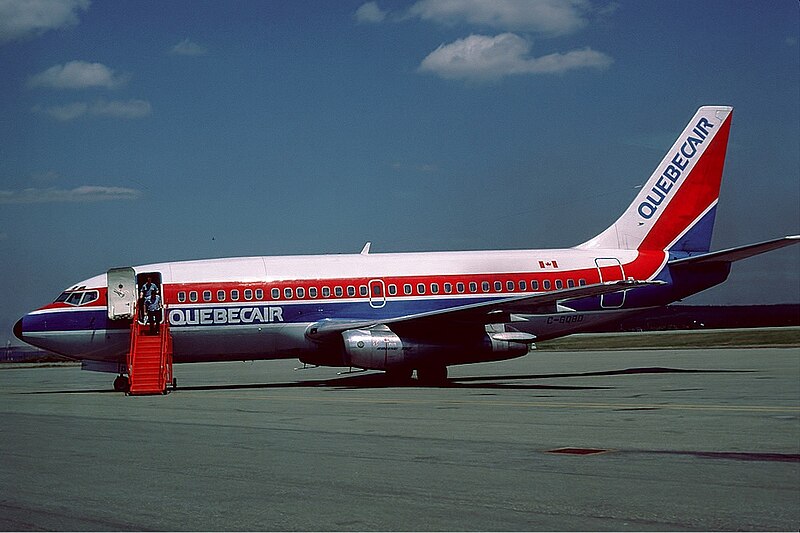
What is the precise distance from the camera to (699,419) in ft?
49.2

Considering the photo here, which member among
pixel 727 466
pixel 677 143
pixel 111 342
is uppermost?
pixel 677 143

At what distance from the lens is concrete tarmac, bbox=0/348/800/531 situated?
26.8ft

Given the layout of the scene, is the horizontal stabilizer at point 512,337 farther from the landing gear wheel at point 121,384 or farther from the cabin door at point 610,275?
the landing gear wheel at point 121,384

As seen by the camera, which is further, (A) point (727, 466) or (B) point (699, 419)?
(B) point (699, 419)

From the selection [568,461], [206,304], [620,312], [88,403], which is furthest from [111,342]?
[568,461]

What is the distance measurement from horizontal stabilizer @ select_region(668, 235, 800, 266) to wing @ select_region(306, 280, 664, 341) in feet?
10.6

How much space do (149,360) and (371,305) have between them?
21.5ft

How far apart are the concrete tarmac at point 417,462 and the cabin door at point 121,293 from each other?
6219 mm

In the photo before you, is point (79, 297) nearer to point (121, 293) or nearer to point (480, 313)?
point (121, 293)

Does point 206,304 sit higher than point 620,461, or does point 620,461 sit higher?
point 206,304

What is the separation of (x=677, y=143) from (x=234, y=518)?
28277 mm

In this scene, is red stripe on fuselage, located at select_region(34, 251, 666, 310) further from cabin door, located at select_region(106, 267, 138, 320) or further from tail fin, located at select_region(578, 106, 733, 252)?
tail fin, located at select_region(578, 106, 733, 252)

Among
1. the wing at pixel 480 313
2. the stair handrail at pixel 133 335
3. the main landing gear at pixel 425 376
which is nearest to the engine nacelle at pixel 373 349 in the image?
the wing at pixel 480 313

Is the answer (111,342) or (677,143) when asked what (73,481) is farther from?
(677,143)
